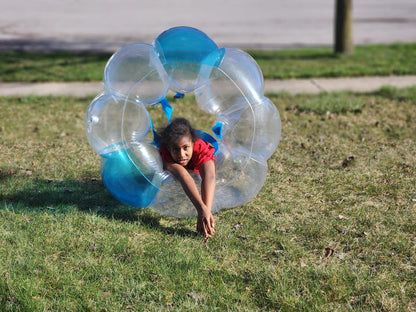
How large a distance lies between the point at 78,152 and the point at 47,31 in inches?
331

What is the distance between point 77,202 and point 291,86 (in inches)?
195

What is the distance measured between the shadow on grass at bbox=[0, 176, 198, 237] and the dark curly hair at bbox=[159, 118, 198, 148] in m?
0.67

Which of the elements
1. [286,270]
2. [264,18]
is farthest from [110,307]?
[264,18]

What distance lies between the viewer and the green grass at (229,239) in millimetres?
3359

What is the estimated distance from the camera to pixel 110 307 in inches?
128

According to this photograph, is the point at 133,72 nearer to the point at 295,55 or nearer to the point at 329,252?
the point at 329,252

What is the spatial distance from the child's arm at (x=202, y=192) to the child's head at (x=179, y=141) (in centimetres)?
8

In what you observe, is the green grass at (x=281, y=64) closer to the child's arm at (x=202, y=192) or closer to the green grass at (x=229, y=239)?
the green grass at (x=229, y=239)

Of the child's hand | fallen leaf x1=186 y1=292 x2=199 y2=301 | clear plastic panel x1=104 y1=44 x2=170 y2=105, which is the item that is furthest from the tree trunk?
fallen leaf x1=186 y1=292 x2=199 y2=301

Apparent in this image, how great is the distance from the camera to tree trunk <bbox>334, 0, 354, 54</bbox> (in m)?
9.81

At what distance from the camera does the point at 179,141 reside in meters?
4.23

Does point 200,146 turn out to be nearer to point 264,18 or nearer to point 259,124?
point 259,124

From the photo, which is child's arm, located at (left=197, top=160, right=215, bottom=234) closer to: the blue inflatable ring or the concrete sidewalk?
the blue inflatable ring

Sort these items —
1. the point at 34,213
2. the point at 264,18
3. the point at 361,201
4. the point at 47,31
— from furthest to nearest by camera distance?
1. the point at 264,18
2. the point at 47,31
3. the point at 361,201
4. the point at 34,213
